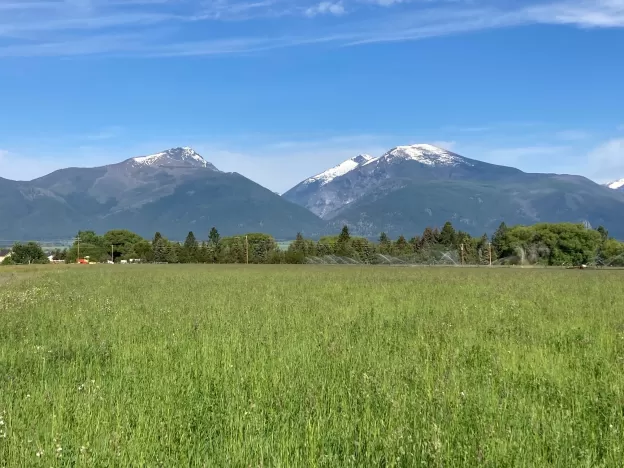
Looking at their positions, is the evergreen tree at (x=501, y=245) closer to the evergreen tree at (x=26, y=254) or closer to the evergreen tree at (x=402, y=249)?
the evergreen tree at (x=402, y=249)

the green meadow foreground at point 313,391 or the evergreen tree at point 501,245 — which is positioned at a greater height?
the evergreen tree at point 501,245

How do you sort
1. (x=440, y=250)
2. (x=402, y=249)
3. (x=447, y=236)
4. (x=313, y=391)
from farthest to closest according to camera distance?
(x=447, y=236)
(x=402, y=249)
(x=440, y=250)
(x=313, y=391)

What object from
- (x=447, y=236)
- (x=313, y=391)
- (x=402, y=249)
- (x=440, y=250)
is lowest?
(x=313, y=391)

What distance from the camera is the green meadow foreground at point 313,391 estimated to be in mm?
Answer: 5188

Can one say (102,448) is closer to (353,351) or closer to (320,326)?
(353,351)

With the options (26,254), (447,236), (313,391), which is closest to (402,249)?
(447,236)

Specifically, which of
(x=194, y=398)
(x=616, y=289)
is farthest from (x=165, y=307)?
(x=616, y=289)

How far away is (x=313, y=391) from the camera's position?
7.08m

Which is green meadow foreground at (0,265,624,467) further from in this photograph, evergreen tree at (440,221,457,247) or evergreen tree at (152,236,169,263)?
evergreen tree at (440,221,457,247)

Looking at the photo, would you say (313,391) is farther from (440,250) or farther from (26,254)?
(26,254)

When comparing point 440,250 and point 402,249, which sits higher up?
point 402,249

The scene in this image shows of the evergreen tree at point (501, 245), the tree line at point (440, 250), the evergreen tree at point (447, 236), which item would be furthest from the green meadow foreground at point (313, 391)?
the evergreen tree at point (447, 236)

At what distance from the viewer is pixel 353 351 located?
9766mm

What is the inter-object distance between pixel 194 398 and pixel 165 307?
1056cm
